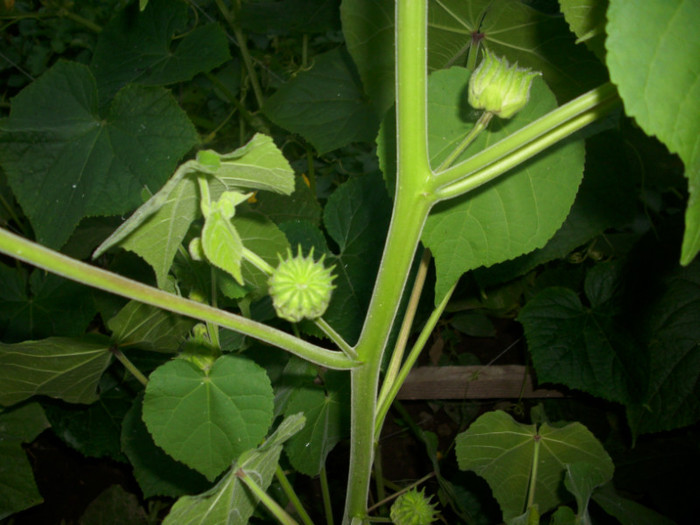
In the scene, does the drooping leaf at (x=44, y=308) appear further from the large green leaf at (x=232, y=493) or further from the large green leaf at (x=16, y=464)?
the large green leaf at (x=232, y=493)

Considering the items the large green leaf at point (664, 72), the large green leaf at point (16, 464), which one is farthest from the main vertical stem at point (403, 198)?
the large green leaf at point (16, 464)

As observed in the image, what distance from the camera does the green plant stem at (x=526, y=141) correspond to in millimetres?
378

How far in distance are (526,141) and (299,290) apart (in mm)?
184

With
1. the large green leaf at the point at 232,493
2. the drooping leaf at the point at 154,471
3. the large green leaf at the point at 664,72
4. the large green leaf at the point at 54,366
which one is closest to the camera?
the large green leaf at the point at 664,72

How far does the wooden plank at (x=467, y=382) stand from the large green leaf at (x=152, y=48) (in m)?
0.82

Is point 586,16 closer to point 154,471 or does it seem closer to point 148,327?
point 148,327

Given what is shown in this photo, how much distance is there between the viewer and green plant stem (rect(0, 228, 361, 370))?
31cm

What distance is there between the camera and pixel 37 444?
143 centimetres

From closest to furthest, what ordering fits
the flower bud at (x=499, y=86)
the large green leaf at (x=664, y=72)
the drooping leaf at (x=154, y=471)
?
the large green leaf at (x=664, y=72) < the flower bud at (x=499, y=86) < the drooping leaf at (x=154, y=471)

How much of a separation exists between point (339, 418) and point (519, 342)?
0.74 m

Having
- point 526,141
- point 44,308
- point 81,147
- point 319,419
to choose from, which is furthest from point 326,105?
point 526,141

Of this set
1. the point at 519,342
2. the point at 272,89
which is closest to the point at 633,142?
the point at 519,342

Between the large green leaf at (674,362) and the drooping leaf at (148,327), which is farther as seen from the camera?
the large green leaf at (674,362)

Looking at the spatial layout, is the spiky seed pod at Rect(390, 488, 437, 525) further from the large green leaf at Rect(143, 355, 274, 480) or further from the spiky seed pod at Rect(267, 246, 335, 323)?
the spiky seed pod at Rect(267, 246, 335, 323)
